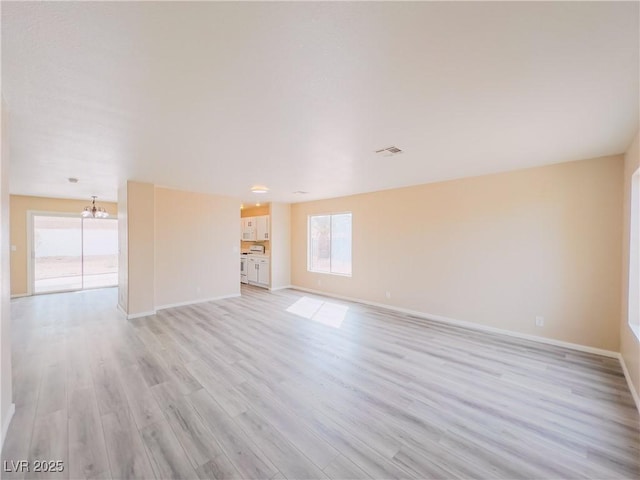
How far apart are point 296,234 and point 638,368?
6.40m

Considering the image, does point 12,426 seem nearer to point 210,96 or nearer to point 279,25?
point 210,96

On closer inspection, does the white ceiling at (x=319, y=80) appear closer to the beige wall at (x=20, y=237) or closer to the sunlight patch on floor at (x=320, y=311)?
the sunlight patch on floor at (x=320, y=311)

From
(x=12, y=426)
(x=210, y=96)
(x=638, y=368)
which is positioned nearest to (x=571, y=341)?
(x=638, y=368)

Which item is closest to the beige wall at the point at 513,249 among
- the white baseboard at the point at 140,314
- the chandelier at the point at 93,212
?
the white baseboard at the point at 140,314

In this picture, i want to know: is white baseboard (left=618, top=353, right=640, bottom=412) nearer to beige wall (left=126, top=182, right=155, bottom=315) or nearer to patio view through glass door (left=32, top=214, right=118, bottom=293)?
beige wall (left=126, top=182, right=155, bottom=315)

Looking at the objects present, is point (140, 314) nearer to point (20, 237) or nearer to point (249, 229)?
point (249, 229)

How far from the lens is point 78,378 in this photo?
2672 mm

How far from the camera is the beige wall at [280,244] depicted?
7.20 meters

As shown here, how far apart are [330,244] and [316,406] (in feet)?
15.4

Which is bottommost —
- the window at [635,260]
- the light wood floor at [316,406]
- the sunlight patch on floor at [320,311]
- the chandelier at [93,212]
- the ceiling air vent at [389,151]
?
the sunlight patch on floor at [320,311]

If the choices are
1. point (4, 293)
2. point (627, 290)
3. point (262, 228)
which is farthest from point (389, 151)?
point (262, 228)

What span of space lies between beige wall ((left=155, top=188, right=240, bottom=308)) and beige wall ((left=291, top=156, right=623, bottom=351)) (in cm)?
349

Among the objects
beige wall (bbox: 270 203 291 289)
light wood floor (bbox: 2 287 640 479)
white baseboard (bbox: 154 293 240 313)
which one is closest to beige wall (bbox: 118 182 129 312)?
white baseboard (bbox: 154 293 240 313)

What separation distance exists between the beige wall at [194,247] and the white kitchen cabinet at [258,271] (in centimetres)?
105
